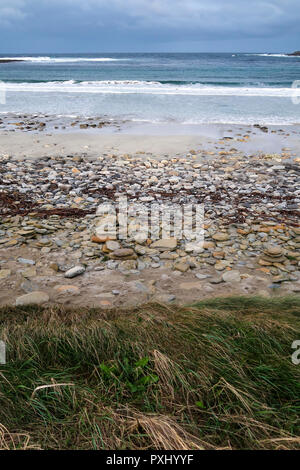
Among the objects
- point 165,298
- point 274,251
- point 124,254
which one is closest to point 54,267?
point 124,254

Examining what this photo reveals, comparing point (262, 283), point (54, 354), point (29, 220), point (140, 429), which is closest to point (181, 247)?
point (262, 283)

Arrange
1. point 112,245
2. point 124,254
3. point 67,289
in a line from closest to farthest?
1. point 67,289
2. point 124,254
3. point 112,245

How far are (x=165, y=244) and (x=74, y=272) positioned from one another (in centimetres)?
127

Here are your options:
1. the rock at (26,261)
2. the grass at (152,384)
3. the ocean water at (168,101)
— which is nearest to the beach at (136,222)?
the rock at (26,261)

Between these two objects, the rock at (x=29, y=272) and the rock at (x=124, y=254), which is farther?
the rock at (x=124, y=254)

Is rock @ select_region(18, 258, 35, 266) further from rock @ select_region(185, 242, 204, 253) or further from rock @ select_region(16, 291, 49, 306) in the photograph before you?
rock @ select_region(185, 242, 204, 253)

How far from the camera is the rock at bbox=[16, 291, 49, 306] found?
3.37 m

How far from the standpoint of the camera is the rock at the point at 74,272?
396 centimetres

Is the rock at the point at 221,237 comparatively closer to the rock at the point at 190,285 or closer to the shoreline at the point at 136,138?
the rock at the point at 190,285

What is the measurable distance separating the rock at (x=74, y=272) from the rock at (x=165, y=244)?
102 centimetres

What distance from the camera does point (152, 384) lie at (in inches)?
72.3

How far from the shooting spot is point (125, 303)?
3.53 m

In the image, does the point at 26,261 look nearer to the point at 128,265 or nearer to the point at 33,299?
the point at 33,299

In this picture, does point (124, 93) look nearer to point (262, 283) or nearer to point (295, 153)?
point (295, 153)
